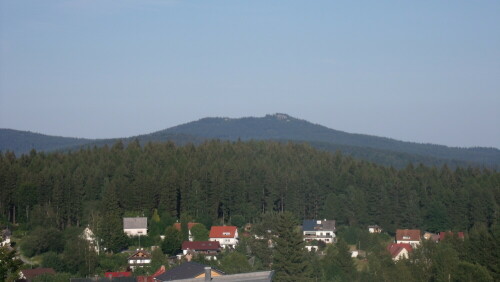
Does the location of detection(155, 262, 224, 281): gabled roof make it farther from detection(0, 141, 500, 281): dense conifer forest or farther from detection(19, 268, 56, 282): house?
detection(0, 141, 500, 281): dense conifer forest

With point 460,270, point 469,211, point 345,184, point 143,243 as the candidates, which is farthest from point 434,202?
point 460,270

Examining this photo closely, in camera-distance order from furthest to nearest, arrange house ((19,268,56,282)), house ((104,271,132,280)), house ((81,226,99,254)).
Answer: house ((81,226,99,254)) < house ((104,271,132,280)) < house ((19,268,56,282))

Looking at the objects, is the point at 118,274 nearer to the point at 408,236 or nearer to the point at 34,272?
the point at 34,272

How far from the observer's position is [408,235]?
6856 cm

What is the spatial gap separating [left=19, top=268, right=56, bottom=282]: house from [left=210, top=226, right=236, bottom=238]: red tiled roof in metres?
15.4

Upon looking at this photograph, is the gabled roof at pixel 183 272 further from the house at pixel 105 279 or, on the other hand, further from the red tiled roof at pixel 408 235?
the red tiled roof at pixel 408 235

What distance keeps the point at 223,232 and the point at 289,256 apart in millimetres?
15290

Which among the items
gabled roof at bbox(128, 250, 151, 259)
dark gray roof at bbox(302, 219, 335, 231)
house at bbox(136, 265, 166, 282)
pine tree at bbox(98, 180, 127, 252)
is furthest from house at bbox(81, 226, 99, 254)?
dark gray roof at bbox(302, 219, 335, 231)

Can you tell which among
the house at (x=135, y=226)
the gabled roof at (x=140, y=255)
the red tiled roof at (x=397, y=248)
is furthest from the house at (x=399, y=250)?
the house at (x=135, y=226)

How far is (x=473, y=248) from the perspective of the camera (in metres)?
49.8

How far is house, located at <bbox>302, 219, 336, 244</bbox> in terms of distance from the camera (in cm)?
6850

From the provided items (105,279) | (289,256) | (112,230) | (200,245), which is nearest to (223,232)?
(200,245)

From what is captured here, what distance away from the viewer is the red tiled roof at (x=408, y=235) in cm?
6808

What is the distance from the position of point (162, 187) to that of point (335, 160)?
26777mm
